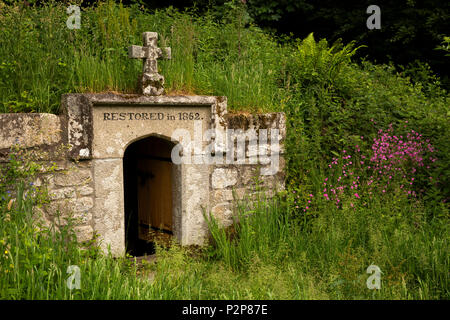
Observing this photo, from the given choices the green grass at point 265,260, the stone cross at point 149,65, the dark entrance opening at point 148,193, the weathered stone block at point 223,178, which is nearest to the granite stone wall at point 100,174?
the weathered stone block at point 223,178

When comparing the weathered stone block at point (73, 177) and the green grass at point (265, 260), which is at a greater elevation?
the weathered stone block at point (73, 177)

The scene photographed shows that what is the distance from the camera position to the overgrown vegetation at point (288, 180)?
4191 millimetres

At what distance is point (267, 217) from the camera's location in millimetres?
5746

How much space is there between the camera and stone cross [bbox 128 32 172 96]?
17.2 feet

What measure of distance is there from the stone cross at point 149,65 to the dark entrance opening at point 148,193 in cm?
104

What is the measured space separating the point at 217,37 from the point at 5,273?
5.16 m

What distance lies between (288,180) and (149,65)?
96.8 inches

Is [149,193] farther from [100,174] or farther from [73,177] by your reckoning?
[73,177]

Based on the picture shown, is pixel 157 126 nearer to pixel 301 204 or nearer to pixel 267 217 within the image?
pixel 267 217

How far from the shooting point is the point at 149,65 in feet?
17.3

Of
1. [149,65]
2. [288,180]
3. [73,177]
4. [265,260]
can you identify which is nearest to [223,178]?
[288,180]

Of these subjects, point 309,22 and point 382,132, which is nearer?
point 382,132

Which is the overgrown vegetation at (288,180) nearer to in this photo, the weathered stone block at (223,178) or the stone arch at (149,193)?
the weathered stone block at (223,178)
